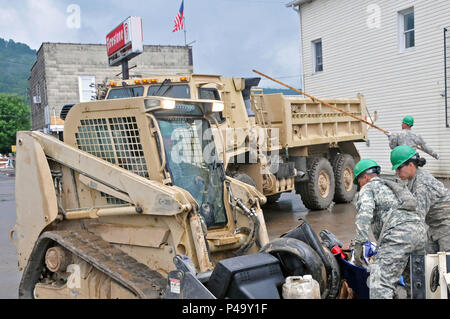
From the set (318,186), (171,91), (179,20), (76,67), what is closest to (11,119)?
(76,67)

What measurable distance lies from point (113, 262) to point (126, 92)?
5.07 metres

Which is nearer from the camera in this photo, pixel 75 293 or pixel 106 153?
pixel 75 293

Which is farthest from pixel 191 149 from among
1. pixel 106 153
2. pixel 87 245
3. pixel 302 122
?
pixel 302 122

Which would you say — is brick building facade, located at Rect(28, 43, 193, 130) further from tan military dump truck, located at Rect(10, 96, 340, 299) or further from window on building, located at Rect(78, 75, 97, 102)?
tan military dump truck, located at Rect(10, 96, 340, 299)

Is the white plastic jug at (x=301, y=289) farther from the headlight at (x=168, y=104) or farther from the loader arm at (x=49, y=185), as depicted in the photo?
the headlight at (x=168, y=104)

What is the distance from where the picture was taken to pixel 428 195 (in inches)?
187

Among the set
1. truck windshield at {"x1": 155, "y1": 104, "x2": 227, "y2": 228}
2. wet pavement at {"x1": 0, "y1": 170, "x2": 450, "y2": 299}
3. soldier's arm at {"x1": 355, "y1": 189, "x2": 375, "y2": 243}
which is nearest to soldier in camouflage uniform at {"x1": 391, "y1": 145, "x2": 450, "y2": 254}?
soldier's arm at {"x1": 355, "y1": 189, "x2": 375, "y2": 243}

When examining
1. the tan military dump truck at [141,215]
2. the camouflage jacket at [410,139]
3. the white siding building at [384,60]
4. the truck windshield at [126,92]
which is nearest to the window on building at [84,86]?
the white siding building at [384,60]

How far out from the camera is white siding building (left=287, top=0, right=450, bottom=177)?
15781mm

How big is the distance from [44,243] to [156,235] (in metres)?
1.27

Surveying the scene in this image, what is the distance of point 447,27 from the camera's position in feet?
50.1

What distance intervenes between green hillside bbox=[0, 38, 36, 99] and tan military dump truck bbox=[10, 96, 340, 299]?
79.9 metres
